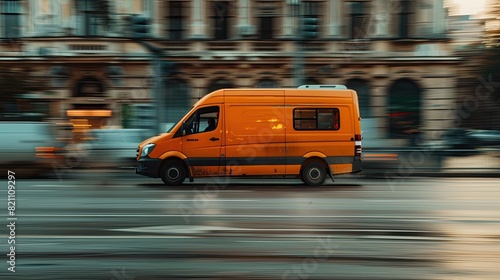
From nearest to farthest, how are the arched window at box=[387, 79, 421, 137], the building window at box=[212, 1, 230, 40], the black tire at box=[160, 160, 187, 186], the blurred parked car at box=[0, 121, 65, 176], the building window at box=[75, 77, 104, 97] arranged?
the black tire at box=[160, 160, 187, 186] < the blurred parked car at box=[0, 121, 65, 176] < the arched window at box=[387, 79, 421, 137] < the building window at box=[75, 77, 104, 97] < the building window at box=[212, 1, 230, 40]

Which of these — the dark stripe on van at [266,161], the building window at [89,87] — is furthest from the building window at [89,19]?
the dark stripe on van at [266,161]

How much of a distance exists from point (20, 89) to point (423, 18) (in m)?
18.2

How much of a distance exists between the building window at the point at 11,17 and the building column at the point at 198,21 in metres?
8.00

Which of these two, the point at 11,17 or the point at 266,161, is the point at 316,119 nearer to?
the point at 266,161

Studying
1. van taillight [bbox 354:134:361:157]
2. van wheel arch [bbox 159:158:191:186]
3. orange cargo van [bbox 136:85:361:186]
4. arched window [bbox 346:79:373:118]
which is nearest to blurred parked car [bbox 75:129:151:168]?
van wheel arch [bbox 159:158:191:186]

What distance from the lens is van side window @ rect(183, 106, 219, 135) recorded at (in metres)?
17.1

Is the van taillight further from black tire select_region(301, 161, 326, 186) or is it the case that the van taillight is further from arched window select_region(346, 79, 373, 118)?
arched window select_region(346, 79, 373, 118)

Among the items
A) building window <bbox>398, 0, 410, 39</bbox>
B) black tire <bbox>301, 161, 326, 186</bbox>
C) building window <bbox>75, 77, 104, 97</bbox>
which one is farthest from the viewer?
building window <bbox>75, 77, 104, 97</bbox>

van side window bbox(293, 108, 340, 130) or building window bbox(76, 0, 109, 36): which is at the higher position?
building window bbox(76, 0, 109, 36)

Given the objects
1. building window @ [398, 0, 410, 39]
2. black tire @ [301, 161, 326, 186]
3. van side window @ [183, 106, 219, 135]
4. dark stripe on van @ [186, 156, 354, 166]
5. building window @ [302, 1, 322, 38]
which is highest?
building window @ [302, 1, 322, 38]

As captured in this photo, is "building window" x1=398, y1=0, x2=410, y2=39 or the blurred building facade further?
"building window" x1=398, y1=0, x2=410, y2=39

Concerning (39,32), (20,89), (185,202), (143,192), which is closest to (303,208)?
(185,202)

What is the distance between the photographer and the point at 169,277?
621 cm

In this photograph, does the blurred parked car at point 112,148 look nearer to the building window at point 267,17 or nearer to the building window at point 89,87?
the building window at point 89,87
